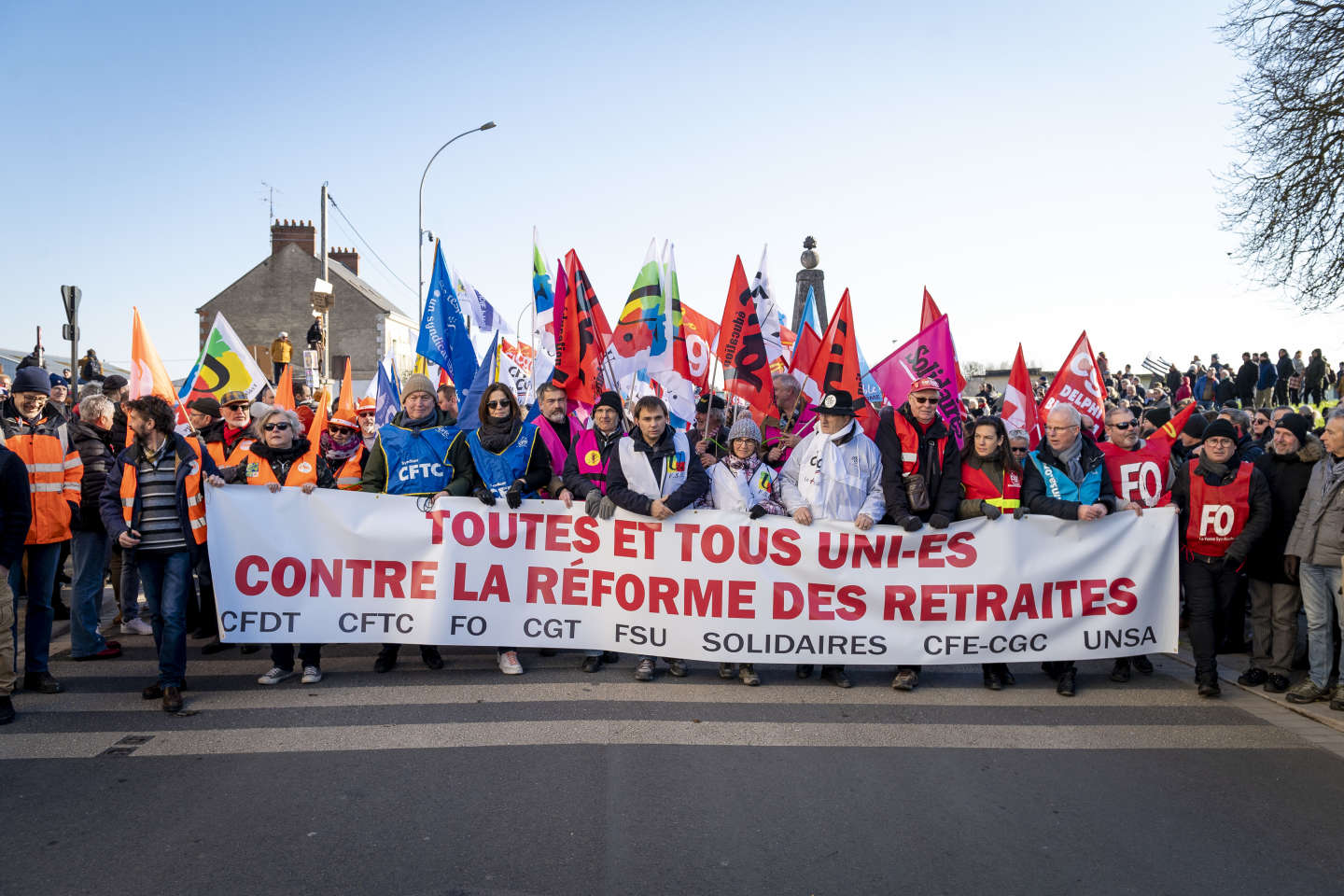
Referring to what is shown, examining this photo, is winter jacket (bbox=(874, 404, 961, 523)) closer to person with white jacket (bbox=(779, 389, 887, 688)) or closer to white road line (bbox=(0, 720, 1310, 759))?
person with white jacket (bbox=(779, 389, 887, 688))

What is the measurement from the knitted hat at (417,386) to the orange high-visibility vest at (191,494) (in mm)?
1409

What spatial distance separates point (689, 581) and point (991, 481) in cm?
221

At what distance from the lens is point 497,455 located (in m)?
6.66

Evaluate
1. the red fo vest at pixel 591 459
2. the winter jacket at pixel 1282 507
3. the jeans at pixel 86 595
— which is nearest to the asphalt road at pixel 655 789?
the jeans at pixel 86 595

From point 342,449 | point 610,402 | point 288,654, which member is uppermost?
point 610,402

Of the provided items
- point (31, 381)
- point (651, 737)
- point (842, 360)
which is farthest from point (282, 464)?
point (842, 360)

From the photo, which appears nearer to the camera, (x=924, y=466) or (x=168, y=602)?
(x=168, y=602)

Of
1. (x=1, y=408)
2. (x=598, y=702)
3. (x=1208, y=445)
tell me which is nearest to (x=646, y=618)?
(x=598, y=702)

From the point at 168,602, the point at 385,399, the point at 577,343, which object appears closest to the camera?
the point at 168,602

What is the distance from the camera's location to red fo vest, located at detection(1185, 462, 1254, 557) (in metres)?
6.22

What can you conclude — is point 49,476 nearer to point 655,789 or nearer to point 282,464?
point 282,464

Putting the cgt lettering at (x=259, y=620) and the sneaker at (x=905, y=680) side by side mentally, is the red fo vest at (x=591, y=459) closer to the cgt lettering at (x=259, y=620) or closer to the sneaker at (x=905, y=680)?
the cgt lettering at (x=259, y=620)

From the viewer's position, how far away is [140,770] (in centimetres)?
465

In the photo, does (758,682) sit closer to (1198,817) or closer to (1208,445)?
(1198,817)
